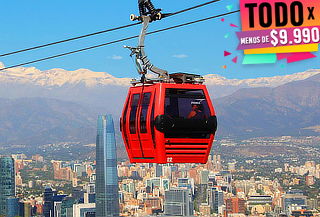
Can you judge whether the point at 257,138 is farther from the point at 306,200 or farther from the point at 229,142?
the point at 306,200

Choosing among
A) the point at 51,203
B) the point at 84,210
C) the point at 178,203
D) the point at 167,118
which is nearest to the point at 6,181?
the point at 84,210

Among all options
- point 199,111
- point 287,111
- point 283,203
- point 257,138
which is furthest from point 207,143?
point 287,111

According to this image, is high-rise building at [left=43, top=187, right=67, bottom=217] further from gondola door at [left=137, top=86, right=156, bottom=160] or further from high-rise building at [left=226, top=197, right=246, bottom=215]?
gondola door at [left=137, top=86, right=156, bottom=160]

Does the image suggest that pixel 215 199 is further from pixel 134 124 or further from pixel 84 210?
pixel 134 124

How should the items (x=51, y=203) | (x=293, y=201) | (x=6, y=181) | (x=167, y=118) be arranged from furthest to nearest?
(x=6, y=181), (x=51, y=203), (x=293, y=201), (x=167, y=118)

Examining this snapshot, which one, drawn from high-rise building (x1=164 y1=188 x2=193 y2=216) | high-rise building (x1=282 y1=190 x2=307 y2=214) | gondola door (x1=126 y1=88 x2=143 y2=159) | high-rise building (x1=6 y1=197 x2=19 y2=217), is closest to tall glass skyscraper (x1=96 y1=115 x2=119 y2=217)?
high-rise building (x1=164 y1=188 x2=193 y2=216)

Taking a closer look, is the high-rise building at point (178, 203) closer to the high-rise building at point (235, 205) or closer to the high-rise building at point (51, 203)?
the high-rise building at point (235, 205)
